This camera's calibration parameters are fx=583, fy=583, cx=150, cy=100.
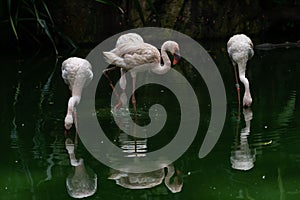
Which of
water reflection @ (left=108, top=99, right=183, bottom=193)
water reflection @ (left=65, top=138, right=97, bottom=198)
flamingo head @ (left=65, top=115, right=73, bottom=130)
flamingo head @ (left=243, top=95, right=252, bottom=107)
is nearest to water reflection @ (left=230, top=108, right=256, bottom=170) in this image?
water reflection @ (left=108, top=99, right=183, bottom=193)

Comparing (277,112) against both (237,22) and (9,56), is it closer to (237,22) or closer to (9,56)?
(9,56)

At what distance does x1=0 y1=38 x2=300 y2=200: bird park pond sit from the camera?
4.03 m

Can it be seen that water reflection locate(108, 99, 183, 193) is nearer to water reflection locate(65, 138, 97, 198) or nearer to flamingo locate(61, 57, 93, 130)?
water reflection locate(65, 138, 97, 198)

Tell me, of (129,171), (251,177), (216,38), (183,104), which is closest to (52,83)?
(183,104)

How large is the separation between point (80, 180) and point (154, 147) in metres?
0.93

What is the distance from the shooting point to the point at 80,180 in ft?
14.0

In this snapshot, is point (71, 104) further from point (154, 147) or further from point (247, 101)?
point (247, 101)

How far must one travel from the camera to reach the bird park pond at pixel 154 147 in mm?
4031

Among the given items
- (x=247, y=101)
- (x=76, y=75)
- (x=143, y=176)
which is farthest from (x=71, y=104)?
(x=247, y=101)

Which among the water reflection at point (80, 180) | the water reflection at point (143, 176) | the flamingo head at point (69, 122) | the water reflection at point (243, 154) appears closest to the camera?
the water reflection at point (80, 180)

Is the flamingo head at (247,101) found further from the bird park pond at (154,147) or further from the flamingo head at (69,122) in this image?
the flamingo head at (69,122)

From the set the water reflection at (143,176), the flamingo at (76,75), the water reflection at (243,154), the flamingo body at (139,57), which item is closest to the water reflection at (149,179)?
the water reflection at (143,176)

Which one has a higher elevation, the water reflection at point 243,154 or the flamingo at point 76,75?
the flamingo at point 76,75

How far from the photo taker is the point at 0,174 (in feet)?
14.4
